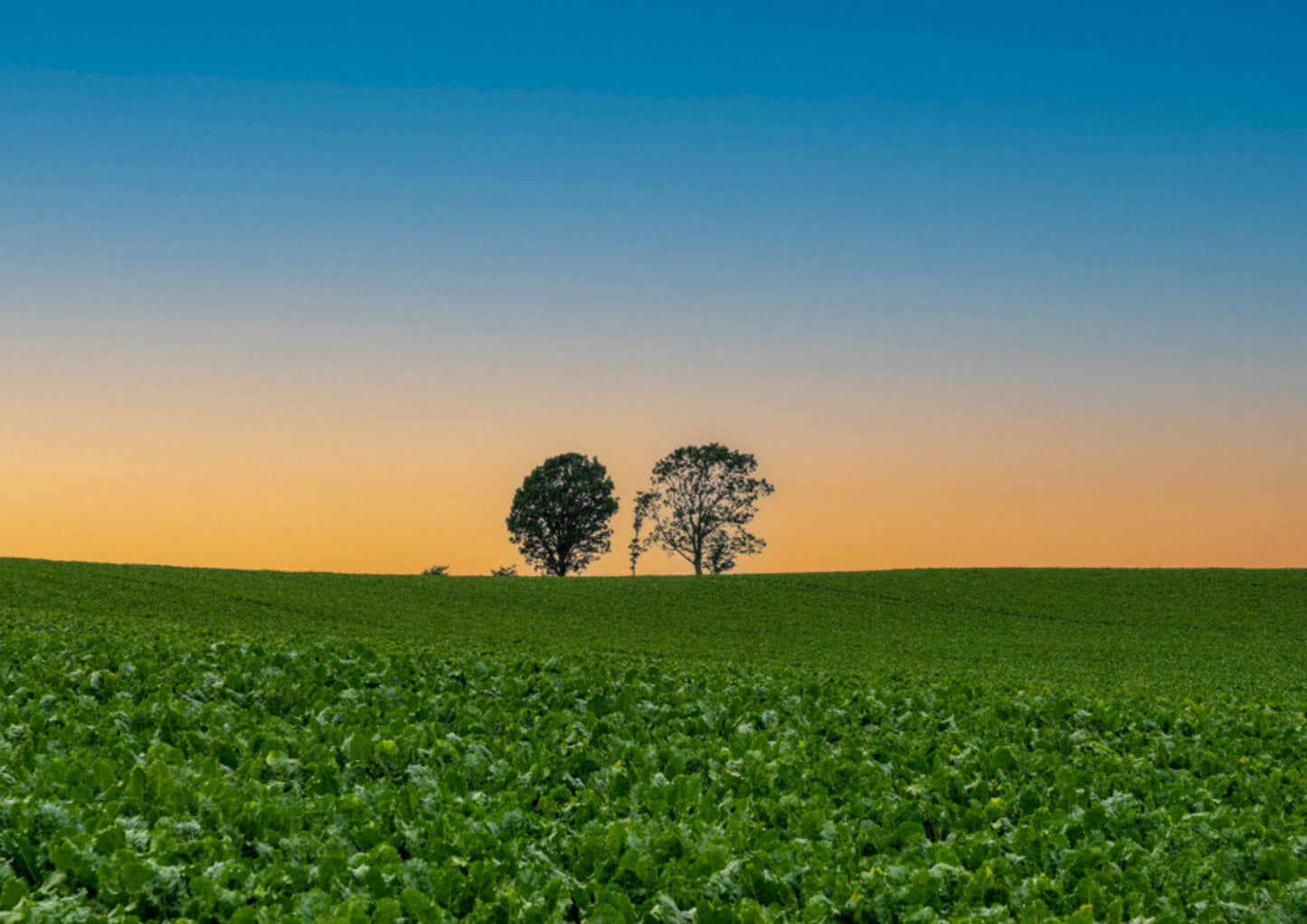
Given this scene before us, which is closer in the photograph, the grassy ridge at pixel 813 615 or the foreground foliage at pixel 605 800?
the foreground foliage at pixel 605 800

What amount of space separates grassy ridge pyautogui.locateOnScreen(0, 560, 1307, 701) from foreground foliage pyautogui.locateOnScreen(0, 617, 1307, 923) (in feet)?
29.4

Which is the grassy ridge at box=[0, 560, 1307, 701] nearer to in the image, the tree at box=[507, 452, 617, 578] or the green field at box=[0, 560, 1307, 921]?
the green field at box=[0, 560, 1307, 921]

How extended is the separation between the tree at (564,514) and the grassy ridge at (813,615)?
22203 millimetres

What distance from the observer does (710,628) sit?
48.7 meters

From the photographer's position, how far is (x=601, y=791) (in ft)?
33.5

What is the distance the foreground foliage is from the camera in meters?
7.04

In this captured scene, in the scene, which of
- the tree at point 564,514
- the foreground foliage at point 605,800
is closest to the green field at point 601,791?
the foreground foliage at point 605,800

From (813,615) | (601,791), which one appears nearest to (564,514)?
(813,615)

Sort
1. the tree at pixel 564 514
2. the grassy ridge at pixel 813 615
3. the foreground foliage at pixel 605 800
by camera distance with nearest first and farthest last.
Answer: the foreground foliage at pixel 605 800, the grassy ridge at pixel 813 615, the tree at pixel 564 514

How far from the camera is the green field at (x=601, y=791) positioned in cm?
707

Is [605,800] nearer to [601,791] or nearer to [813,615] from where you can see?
[601,791]

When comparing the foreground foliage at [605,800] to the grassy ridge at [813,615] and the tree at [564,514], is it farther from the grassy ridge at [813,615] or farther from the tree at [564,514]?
the tree at [564,514]

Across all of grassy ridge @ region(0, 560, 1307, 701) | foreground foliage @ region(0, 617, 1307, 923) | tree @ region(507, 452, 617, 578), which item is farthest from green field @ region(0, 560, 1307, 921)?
tree @ region(507, 452, 617, 578)

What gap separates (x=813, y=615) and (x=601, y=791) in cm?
4469
